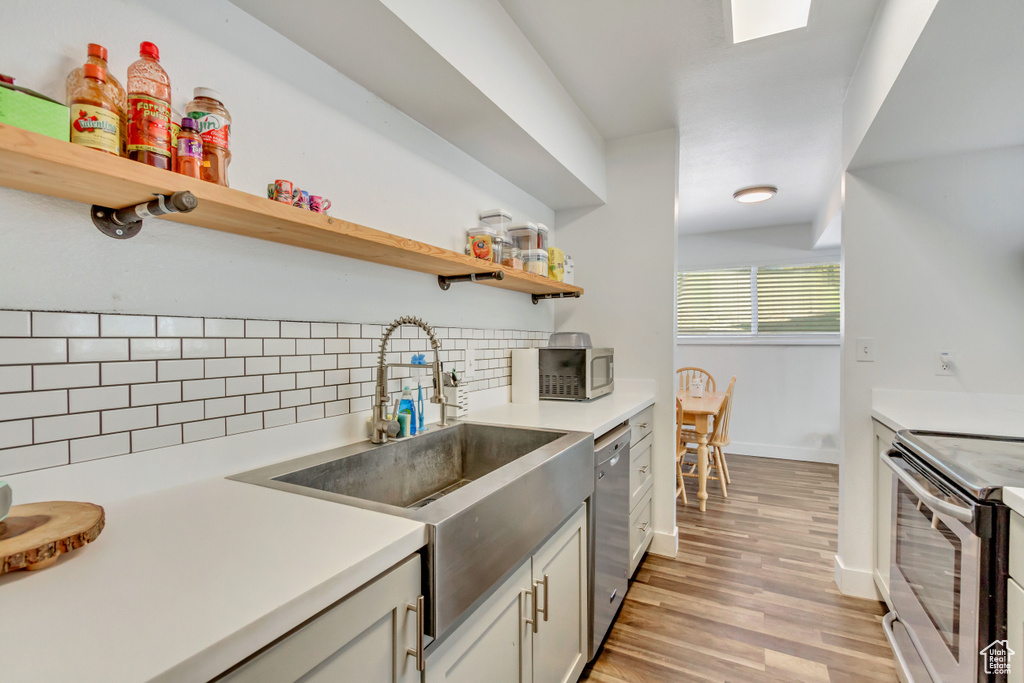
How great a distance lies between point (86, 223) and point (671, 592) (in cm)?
255

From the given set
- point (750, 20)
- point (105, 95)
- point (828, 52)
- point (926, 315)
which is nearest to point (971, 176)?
point (926, 315)

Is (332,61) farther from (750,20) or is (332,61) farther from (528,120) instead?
(750,20)

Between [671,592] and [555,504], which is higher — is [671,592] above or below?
below

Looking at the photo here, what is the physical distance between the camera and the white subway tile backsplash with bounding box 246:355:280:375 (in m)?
1.19

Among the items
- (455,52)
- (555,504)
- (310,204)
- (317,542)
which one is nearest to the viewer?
(317,542)

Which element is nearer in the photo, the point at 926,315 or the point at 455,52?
the point at 455,52

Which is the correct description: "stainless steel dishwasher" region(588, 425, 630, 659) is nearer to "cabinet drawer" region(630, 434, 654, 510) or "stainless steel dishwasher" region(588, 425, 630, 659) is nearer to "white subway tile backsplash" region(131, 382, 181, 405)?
"cabinet drawer" region(630, 434, 654, 510)

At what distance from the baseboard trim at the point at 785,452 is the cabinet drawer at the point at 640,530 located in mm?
2842

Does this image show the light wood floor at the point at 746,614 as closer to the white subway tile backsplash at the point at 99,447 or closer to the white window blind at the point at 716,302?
the white subway tile backsplash at the point at 99,447

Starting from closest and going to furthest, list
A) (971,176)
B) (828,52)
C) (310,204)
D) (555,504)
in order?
(310,204) → (555,504) → (828,52) → (971,176)

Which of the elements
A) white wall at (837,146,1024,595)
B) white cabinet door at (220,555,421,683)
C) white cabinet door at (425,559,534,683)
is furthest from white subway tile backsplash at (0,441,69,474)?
white wall at (837,146,1024,595)

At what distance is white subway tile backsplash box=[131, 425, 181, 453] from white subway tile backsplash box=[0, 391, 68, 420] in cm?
13

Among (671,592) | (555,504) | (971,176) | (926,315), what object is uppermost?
(971,176)

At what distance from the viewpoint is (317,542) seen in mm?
754
